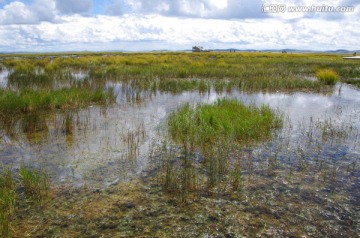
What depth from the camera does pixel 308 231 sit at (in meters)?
4.66

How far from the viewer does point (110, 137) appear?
9219 millimetres

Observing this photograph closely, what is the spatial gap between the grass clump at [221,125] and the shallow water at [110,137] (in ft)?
1.74

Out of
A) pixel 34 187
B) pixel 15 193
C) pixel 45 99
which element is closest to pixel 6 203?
pixel 15 193

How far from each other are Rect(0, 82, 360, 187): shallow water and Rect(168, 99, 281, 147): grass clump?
53 cm

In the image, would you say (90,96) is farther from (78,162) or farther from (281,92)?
(281,92)

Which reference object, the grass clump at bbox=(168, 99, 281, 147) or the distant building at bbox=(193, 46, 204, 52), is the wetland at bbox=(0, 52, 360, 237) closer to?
the grass clump at bbox=(168, 99, 281, 147)

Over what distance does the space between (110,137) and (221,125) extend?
347cm

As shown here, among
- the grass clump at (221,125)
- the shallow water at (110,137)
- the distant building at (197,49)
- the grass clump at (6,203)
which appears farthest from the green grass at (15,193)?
the distant building at (197,49)

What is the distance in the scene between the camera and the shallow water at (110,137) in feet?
22.9

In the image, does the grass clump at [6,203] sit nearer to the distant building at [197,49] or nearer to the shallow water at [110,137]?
the shallow water at [110,137]

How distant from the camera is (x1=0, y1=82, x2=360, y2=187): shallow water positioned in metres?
6.97

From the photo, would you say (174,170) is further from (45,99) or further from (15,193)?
(45,99)

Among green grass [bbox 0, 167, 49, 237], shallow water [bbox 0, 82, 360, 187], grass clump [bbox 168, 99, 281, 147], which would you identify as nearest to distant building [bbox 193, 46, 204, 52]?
shallow water [bbox 0, 82, 360, 187]

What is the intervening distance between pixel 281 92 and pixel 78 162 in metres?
14.3
